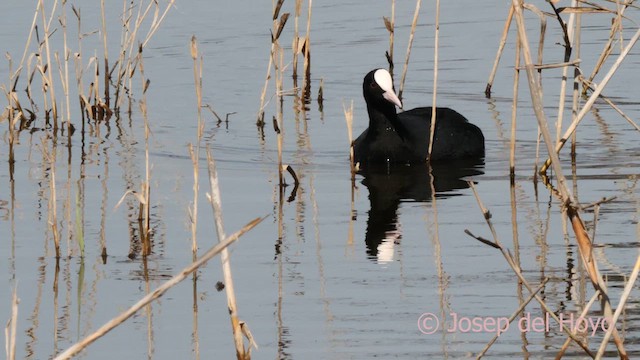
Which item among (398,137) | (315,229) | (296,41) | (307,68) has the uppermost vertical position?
(296,41)

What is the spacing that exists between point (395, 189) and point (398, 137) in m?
1.12

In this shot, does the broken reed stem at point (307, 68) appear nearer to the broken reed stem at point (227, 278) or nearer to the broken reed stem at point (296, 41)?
the broken reed stem at point (296, 41)

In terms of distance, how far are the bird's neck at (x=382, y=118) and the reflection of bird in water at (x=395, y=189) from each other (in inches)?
12.9

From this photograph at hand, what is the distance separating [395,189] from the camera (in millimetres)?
9398

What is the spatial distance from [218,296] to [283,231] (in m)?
1.54

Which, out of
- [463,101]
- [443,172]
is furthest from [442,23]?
[443,172]

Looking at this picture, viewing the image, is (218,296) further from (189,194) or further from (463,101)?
(463,101)

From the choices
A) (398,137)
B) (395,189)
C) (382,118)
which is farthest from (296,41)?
(395,189)

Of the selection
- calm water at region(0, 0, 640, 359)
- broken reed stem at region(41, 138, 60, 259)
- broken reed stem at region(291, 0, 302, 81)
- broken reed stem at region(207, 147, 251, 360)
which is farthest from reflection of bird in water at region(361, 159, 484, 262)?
broken reed stem at region(207, 147, 251, 360)

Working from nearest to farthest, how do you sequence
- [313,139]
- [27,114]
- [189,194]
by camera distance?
[189,194]
[313,139]
[27,114]

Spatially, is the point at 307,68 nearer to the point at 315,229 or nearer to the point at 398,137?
the point at 398,137

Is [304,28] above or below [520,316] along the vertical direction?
above

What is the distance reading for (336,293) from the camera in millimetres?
6336

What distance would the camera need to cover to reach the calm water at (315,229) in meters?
5.70
